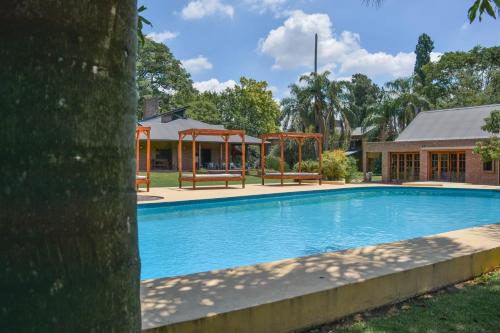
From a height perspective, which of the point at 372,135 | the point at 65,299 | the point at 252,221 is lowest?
the point at 252,221

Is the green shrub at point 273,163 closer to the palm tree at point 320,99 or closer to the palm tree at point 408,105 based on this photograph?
the palm tree at point 320,99

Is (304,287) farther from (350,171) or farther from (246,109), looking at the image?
(246,109)

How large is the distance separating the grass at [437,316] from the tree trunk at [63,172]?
2829 millimetres

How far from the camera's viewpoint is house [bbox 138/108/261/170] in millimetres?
29453

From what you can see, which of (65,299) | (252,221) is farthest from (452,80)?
(65,299)

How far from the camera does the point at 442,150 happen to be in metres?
23.0

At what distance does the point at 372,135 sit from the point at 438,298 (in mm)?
30801

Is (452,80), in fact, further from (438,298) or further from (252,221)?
(438,298)

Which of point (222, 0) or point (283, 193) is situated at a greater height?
point (222, 0)

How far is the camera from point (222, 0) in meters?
22.5

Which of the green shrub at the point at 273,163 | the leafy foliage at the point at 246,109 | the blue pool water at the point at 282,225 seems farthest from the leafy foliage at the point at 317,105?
the blue pool water at the point at 282,225

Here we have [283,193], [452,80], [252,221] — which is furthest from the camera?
[452,80]

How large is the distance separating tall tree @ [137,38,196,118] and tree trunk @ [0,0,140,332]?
44.9m

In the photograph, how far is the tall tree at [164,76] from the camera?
45.0m
